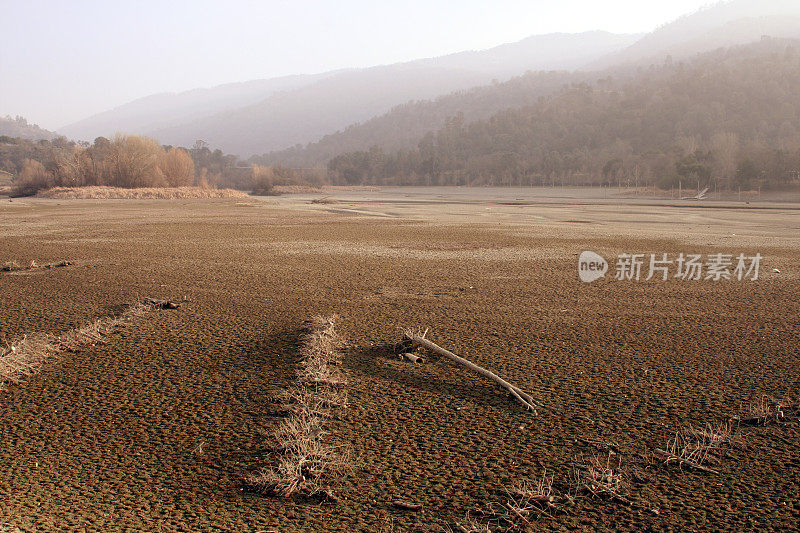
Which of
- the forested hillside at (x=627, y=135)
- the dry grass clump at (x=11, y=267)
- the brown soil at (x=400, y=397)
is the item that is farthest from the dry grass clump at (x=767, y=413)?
the forested hillside at (x=627, y=135)

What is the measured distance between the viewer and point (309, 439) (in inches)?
139

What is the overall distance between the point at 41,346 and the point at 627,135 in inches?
4422

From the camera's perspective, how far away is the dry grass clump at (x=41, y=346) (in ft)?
16.1

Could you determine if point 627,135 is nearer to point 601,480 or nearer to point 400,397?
point 400,397

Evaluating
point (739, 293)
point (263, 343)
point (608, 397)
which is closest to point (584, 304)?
point (739, 293)

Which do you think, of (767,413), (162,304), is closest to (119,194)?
(162,304)

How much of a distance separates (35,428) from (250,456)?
1.56 meters

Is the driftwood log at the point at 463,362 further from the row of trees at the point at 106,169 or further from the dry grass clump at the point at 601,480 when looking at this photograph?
the row of trees at the point at 106,169

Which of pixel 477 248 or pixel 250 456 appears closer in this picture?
pixel 250 456

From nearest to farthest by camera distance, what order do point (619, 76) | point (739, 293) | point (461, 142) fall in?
1. point (739, 293)
2. point (461, 142)
3. point (619, 76)

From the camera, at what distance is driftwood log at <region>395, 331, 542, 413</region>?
4.32 m

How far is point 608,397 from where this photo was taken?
14.7ft

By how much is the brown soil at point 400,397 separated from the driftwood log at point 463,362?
8 centimetres

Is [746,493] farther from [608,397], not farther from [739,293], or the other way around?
[739,293]
